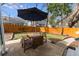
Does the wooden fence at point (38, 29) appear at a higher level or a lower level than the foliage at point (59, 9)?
lower

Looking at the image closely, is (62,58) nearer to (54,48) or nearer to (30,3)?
(54,48)

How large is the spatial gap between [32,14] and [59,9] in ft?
0.81

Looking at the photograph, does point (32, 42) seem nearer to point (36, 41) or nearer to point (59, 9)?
point (36, 41)

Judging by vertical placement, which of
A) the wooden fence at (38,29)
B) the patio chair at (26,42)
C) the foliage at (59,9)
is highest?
the foliage at (59,9)

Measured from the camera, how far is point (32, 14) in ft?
6.47

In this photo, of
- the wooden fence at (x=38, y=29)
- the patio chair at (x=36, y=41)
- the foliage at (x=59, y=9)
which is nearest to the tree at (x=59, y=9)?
the foliage at (x=59, y=9)

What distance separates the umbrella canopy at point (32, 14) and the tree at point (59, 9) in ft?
0.23

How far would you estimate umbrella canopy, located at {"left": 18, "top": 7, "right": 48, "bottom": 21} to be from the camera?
6.44 feet

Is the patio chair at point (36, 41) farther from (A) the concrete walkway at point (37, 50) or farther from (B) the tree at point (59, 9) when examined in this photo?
(B) the tree at point (59, 9)

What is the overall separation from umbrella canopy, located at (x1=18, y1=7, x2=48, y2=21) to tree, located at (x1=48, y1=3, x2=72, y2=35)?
0.07 m

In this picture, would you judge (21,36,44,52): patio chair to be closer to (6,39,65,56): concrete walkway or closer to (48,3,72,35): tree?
(6,39,65,56): concrete walkway

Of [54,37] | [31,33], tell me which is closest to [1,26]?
[31,33]

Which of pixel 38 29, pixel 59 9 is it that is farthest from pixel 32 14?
pixel 59 9

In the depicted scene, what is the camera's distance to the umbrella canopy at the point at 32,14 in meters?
1.96
